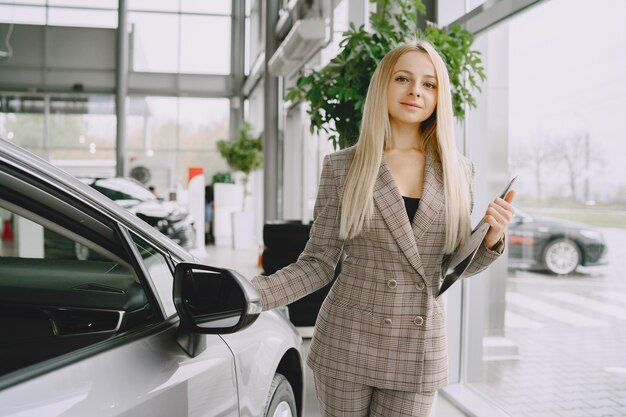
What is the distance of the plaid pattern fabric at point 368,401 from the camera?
153 centimetres

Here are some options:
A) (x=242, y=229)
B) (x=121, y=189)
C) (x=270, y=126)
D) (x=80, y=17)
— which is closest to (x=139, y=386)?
(x=121, y=189)

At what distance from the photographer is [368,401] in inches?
62.8

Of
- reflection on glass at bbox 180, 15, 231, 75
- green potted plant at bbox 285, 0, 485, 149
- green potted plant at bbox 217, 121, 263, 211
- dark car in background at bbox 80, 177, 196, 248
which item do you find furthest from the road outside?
reflection on glass at bbox 180, 15, 231, 75

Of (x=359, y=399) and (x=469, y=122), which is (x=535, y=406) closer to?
(x=469, y=122)

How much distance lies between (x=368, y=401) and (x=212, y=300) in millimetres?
578

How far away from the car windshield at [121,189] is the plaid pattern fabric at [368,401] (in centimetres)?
648

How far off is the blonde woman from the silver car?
0.23 metres

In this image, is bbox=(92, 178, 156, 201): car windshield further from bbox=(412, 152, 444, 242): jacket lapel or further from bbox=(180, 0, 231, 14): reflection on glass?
bbox=(180, 0, 231, 14): reflection on glass

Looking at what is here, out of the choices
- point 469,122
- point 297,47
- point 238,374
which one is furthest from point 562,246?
point 297,47

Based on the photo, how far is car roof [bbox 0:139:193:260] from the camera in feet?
3.17

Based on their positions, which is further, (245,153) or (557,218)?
(245,153)

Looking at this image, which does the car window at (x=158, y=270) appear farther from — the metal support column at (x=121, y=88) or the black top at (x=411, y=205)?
the metal support column at (x=121, y=88)

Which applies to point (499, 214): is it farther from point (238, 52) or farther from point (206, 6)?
point (206, 6)

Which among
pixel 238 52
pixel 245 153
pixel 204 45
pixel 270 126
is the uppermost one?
pixel 204 45
